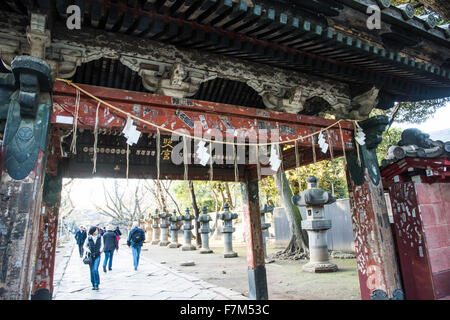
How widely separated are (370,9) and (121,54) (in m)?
3.61

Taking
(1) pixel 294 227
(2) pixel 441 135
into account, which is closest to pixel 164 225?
(1) pixel 294 227

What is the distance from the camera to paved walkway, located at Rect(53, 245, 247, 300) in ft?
23.0

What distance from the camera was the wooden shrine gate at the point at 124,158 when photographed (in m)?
2.78

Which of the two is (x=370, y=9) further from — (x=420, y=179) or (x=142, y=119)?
(x=142, y=119)

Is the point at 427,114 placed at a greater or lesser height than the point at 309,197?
greater

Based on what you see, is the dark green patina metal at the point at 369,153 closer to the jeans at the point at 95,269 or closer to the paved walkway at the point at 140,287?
the paved walkway at the point at 140,287

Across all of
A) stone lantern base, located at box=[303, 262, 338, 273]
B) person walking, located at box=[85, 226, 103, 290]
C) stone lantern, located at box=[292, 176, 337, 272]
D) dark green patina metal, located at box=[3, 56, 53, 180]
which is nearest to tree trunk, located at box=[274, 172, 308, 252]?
stone lantern, located at box=[292, 176, 337, 272]

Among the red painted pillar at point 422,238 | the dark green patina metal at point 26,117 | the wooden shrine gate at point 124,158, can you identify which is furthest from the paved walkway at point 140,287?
the dark green patina metal at point 26,117

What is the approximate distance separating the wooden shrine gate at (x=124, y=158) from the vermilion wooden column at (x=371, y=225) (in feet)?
0.05

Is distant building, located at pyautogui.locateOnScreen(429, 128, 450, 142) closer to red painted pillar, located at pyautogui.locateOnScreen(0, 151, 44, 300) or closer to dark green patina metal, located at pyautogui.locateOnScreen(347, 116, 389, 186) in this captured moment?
dark green patina metal, located at pyautogui.locateOnScreen(347, 116, 389, 186)

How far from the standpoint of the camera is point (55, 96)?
324cm

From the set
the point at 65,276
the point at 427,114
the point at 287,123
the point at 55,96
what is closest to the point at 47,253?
the point at 55,96

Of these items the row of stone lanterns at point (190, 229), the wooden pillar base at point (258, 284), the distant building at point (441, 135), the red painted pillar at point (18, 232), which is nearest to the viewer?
the red painted pillar at point (18, 232)

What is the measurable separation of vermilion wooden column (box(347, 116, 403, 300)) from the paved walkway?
306 cm
